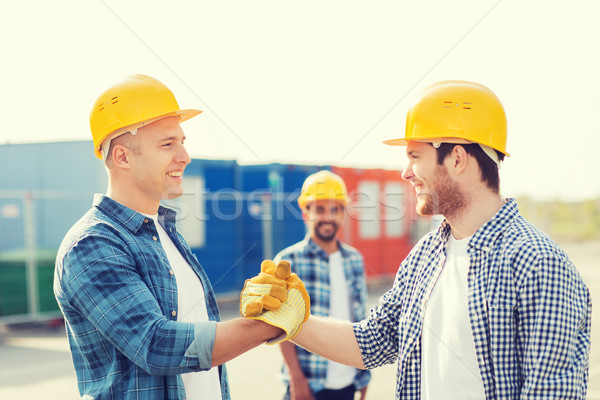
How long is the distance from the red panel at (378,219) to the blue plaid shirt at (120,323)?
12.7 m

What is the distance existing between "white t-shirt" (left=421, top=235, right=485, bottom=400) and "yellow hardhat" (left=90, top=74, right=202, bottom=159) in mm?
1443

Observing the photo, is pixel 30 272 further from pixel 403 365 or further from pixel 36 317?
pixel 403 365

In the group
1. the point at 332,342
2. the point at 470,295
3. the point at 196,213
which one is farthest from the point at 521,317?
the point at 196,213

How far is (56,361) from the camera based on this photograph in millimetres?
8234

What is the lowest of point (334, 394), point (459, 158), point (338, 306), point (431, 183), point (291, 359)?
point (334, 394)

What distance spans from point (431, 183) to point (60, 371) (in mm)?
6380

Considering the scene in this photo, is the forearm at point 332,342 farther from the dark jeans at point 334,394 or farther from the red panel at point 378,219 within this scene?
the red panel at point 378,219

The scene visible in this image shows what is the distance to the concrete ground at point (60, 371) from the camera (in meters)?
6.61

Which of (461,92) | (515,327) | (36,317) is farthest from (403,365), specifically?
(36,317)

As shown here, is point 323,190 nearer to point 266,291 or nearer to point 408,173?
point 408,173

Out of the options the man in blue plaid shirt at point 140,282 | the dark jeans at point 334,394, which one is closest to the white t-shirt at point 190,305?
the man in blue plaid shirt at point 140,282

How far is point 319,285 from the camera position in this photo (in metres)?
4.49

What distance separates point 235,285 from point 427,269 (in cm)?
1070

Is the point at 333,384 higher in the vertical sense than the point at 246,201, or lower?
lower
